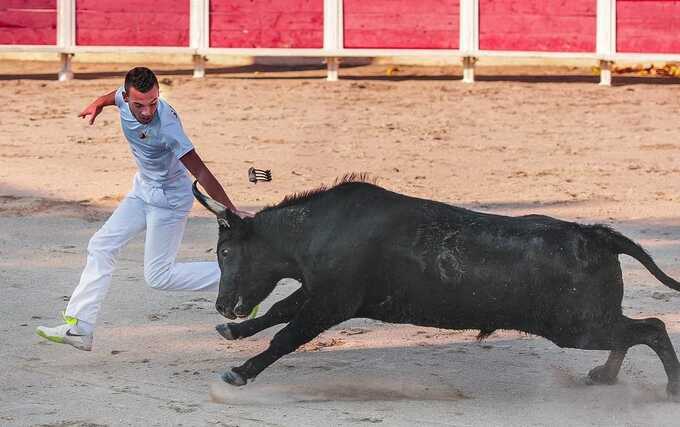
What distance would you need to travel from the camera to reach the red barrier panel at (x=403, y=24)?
13.5m

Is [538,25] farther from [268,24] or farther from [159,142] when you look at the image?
[159,142]

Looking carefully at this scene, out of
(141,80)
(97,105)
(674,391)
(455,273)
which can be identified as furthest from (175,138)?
(674,391)

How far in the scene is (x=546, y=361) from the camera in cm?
537

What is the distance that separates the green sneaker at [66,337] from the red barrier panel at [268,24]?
28.2 ft

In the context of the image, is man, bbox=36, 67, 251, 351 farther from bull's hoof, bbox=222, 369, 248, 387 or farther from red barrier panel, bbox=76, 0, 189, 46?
red barrier panel, bbox=76, 0, 189, 46

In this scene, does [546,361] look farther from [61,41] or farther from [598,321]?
[61,41]

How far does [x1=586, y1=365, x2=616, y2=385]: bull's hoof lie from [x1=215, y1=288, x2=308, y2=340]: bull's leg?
1.05 meters

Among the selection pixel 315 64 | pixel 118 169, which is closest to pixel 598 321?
pixel 118 169

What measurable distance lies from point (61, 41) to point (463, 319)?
9.42 m

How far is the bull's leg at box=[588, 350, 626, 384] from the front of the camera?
4.96 meters

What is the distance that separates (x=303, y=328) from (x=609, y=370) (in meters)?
1.08

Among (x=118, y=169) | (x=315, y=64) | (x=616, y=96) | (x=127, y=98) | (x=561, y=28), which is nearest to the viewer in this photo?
(x=127, y=98)

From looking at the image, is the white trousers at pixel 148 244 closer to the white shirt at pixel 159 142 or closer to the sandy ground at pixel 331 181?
the white shirt at pixel 159 142

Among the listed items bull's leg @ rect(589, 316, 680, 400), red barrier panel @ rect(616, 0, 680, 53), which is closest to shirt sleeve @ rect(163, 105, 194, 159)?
bull's leg @ rect(589, 316, 680, 400)
